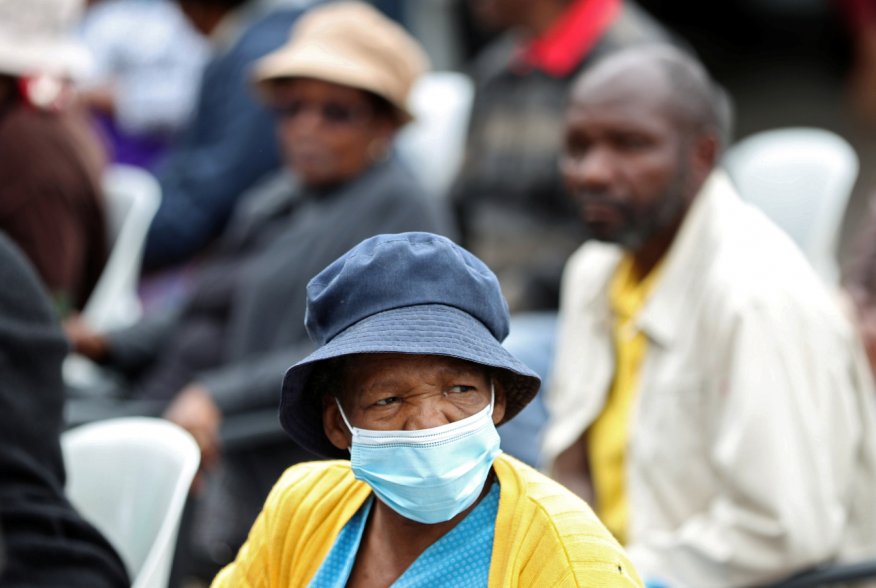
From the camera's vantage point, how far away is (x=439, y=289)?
201 cm

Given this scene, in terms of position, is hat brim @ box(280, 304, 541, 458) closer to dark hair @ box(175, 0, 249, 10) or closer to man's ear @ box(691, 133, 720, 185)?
man's ear @ box(691, 133, 720, 185)

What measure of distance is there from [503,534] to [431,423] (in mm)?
189

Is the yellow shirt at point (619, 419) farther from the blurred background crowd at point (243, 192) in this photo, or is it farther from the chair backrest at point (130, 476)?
the chair backrest at point (130, 476)

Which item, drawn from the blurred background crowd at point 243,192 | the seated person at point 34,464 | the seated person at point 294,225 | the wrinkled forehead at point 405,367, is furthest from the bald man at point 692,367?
the seated person at point 34,464

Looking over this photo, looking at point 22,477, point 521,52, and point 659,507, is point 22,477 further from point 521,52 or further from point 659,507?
point 521,52

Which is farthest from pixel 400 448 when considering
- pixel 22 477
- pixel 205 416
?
pixel 205 416

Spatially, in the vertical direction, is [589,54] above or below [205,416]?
above

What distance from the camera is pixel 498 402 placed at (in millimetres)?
2152

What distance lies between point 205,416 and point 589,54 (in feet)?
5.83

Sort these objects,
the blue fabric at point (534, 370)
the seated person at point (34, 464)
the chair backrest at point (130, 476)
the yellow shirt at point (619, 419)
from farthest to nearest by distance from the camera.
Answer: the blue fabric at point (534, 370) → the yellow shirt at point (619, 419) → the chair backrest at point (130, 476) → the seated person at point (34, 464)

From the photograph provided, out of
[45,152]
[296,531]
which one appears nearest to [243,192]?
[45,152]

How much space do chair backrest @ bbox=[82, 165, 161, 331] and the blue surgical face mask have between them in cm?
299

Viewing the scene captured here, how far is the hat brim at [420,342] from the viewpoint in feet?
6.37

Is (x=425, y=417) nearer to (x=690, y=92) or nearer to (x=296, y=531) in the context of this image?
(x=296, y=531)
